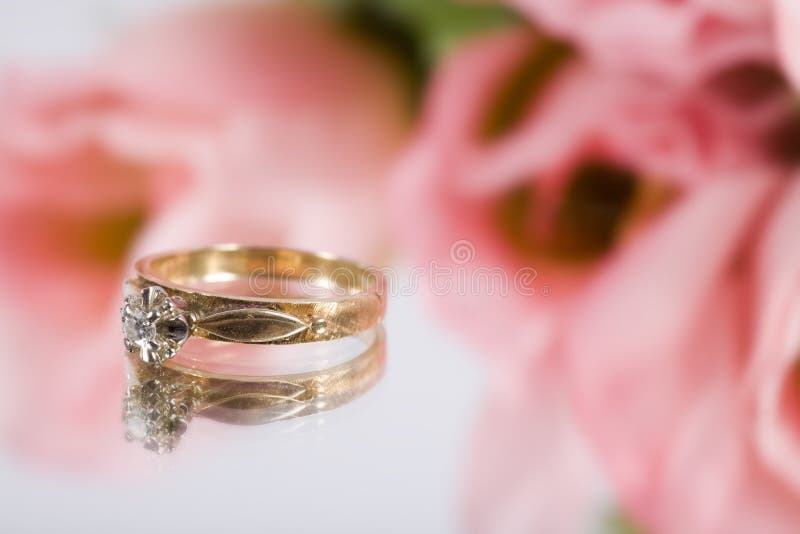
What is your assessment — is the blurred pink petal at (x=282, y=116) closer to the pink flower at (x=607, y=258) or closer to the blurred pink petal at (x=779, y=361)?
the pink flower at (x=607, y=258)

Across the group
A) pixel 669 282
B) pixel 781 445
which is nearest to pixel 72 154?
pixel 669 282

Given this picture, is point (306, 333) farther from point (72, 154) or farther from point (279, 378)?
point (72, 154)

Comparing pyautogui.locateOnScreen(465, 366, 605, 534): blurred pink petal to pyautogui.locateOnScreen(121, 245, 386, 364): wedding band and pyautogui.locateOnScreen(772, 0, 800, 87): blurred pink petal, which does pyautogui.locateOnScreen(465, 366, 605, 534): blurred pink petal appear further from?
pyautogui.locateOnScreen(772, 0, 800, 87): blurred pink petal

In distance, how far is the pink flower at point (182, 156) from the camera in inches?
32.6

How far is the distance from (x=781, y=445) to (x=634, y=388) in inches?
5.0

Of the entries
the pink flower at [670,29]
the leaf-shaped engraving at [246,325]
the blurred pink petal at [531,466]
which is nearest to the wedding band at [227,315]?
the leaf-shaped engraving at [246,325]

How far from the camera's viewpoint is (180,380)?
737 mm

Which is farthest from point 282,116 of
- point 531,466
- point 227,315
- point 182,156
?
point 531,466

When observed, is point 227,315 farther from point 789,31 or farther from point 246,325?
point 789,31

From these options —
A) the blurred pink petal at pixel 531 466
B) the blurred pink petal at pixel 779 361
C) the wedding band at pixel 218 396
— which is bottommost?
the blurred pink petal at pixel 531 466

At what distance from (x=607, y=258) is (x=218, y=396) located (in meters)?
0.43

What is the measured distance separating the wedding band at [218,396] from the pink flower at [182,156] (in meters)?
0.07

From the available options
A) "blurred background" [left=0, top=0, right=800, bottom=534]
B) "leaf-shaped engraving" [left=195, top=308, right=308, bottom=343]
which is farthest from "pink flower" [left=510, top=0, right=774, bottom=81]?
"leaf-shaped engraving" [left=195, top=308, right=308, bottom=343]

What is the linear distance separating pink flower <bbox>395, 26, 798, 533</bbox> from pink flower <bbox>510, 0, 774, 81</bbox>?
2.7 inches
